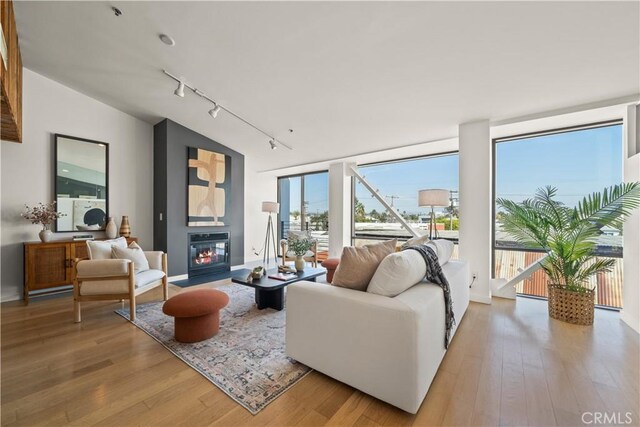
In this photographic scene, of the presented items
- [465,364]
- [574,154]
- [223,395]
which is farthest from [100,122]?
[574,154]

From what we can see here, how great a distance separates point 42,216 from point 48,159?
882mm

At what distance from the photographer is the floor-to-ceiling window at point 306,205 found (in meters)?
6.29

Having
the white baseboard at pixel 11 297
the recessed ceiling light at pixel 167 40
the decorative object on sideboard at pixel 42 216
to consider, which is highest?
the recessed ceiling light at pixel 167 40

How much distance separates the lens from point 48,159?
3.69 m

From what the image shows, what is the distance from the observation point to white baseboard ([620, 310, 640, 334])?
8.34ft

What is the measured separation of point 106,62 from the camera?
3086 millimetres

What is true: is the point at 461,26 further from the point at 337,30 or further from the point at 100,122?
the point at 100,122

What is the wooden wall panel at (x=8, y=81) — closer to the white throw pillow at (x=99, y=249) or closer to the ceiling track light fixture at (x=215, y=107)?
the ceiling track light fixture at (x=215, y=107)

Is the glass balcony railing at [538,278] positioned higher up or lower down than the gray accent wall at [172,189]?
lower down

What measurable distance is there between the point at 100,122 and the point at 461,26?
5.26 metres

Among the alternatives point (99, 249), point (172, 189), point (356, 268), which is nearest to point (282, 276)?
point (356, 268)

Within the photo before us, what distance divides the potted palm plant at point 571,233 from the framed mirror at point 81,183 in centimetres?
612

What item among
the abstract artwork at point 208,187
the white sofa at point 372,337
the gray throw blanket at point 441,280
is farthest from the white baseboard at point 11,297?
the gray throw blanket at point 441,280

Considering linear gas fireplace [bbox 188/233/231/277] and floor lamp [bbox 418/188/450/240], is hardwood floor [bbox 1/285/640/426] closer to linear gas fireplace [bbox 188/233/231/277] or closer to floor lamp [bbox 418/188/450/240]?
floor lamp [bbox 418/188/450/240]
